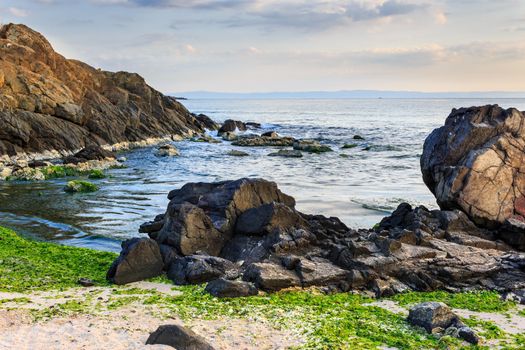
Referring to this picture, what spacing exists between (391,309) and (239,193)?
7.67 meters

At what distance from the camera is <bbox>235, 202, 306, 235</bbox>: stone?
18766 millimetres

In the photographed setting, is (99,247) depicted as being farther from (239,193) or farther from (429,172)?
(429,172)

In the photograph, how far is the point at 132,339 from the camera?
1120 cm

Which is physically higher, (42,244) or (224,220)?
(224,220)

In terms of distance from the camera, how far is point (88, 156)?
47094 mm

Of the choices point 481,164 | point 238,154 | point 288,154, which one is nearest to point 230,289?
point 481,164

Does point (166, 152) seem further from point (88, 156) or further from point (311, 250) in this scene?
point (311, 250)

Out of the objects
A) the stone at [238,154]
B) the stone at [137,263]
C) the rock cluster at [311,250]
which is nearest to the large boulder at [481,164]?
the rock cluster at [311,250]

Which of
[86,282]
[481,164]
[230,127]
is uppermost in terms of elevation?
[481,164]

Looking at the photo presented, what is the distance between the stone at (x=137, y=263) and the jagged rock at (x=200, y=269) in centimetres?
51

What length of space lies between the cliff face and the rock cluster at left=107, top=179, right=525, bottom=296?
3229cm

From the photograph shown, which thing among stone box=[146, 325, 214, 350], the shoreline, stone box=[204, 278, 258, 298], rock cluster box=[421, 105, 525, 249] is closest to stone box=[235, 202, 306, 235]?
the shoreline

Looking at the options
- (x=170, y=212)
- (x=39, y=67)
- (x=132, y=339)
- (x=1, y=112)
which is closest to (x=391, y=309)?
(x=132, y=339)

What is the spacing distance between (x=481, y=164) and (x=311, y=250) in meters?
7.73
